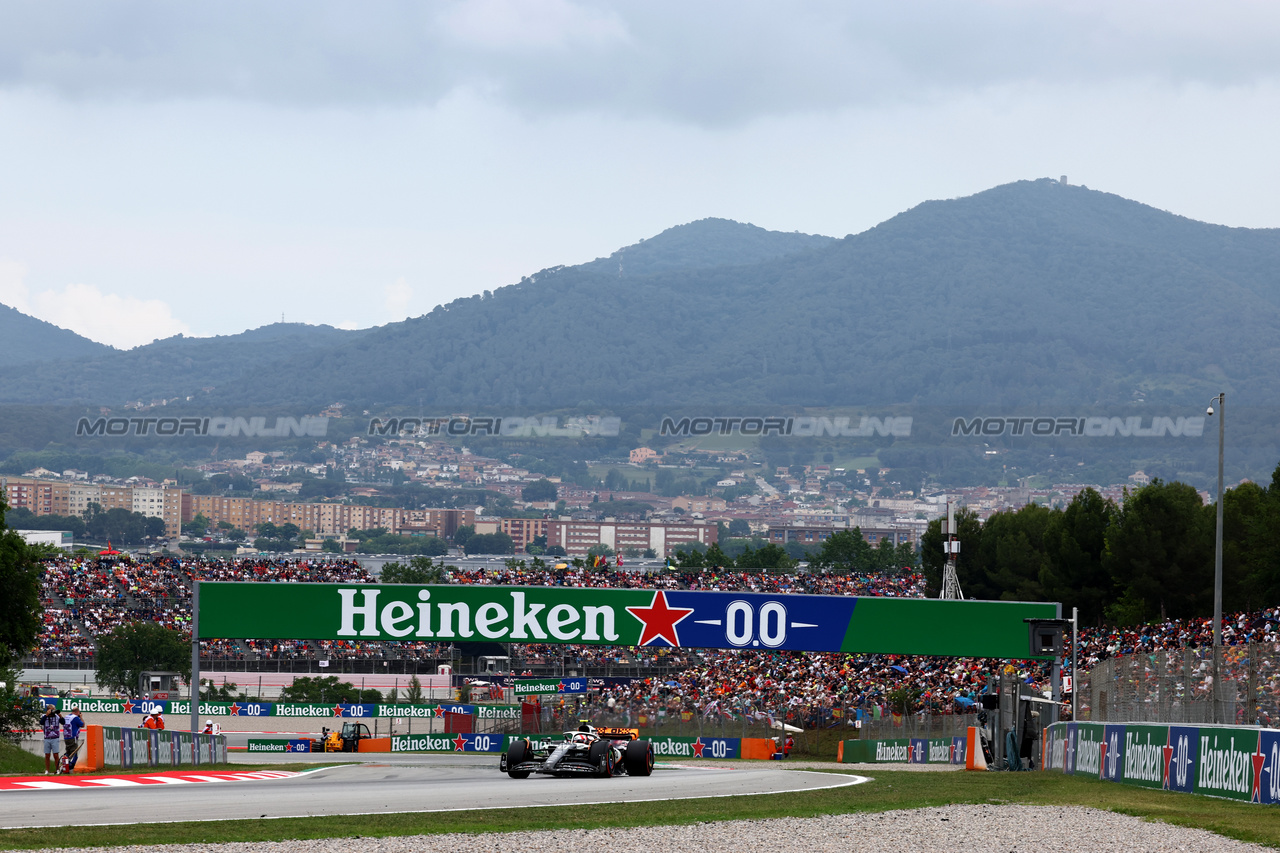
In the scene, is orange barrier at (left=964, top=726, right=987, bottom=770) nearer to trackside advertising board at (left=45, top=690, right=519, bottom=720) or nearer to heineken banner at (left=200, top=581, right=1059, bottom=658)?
heineken banner at (left=200, top=581, right=1059, bottom=658)

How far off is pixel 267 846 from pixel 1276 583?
42.2 m

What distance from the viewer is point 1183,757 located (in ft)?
58.7

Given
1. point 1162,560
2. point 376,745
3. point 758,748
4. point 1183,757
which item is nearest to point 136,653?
point 376,745

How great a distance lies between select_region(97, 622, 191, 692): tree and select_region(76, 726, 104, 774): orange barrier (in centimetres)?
4568

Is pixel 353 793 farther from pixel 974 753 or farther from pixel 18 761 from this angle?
pixel 974 753

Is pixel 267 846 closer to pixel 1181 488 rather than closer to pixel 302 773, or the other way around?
pixel 302 773

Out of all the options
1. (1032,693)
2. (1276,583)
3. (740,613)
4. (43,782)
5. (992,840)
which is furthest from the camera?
(1276,583)

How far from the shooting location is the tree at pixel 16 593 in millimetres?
39562

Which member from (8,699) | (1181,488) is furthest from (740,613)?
(1181,488)

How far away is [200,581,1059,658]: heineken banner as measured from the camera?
3412 cm

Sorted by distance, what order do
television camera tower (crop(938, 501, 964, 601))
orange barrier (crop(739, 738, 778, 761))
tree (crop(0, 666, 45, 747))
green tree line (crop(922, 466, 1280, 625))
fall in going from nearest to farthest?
tree (crop(0, 666, 45, 747))
orange barrier (crop(739, 738, 778, 761))
television camera tower (crop(938, 501, 964, 601))
green tree line (crop(922, 466, 1280, 625))

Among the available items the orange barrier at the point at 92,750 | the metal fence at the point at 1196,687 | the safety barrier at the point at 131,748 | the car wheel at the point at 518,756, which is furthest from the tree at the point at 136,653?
the metal fence at the point at 1196,687

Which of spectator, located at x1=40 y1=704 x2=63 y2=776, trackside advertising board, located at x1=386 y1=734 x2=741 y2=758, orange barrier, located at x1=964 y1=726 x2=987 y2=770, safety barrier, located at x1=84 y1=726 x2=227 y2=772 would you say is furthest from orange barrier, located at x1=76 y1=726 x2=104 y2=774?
trackside advertising board, located at x1=386 y1=734 x2=741 y2=758

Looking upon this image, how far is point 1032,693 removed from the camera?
88.8 ft
